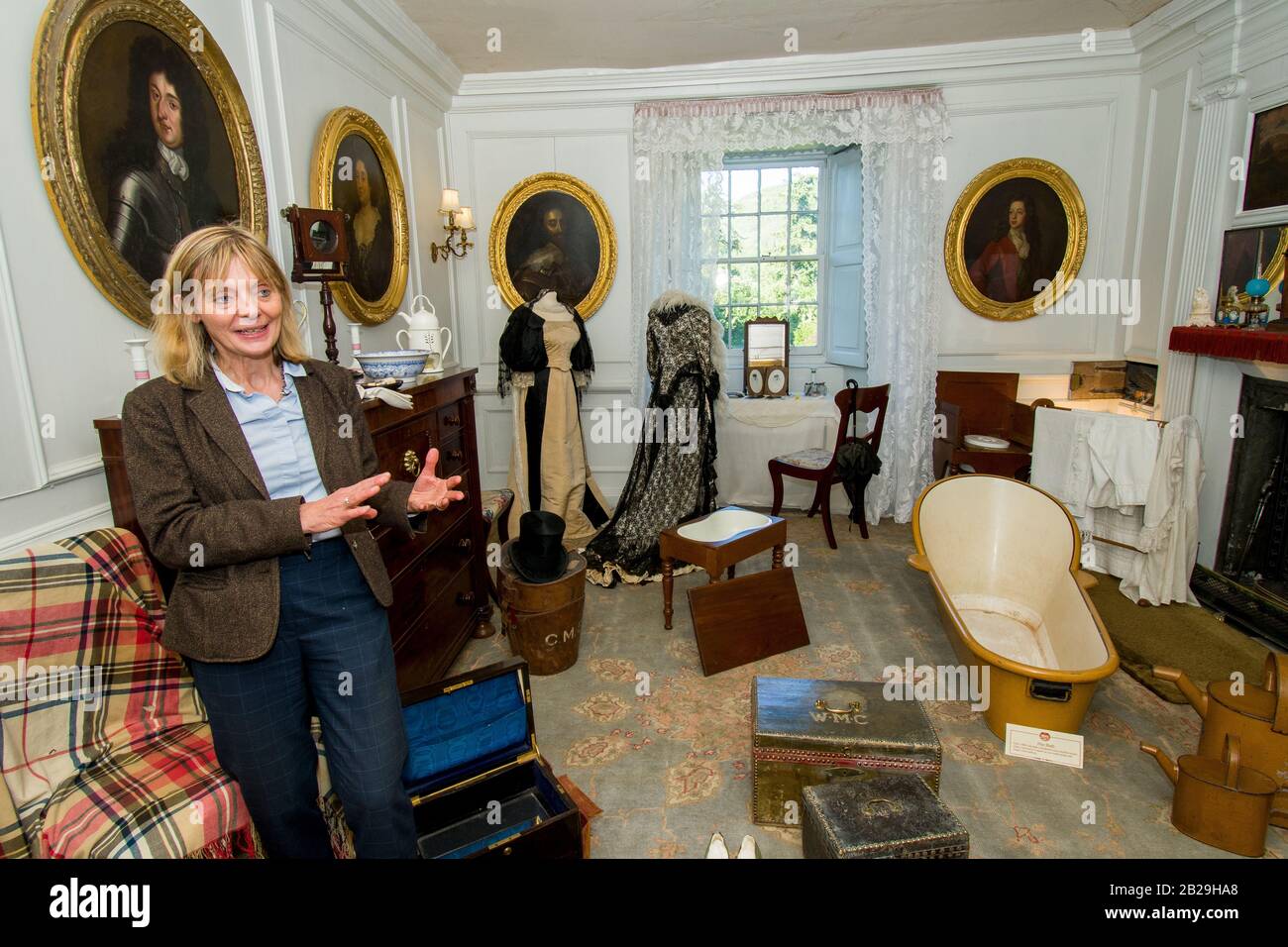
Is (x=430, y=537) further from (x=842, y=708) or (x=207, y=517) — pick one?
(x=842, y=708)

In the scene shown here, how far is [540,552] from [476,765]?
1.38 m

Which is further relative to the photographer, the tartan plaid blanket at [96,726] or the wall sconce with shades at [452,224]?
the wall sconce with shades at [452,224]

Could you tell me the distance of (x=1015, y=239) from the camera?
574 cm

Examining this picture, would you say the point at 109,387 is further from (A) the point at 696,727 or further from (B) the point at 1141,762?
(B) the point at 1141,762

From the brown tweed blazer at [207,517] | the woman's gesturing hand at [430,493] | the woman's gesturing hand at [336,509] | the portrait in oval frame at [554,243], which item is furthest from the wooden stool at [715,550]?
the portrait in oval frame at [554,243]

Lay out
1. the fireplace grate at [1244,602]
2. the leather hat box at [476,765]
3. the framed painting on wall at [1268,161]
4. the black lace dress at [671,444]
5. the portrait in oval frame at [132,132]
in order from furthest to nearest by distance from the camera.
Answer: the black lace dress at [671,444] < the framed painting on wall at [1268,161] < the fireplace grate at [1244,602] < the leather hat box at [476,765] < the portrait in oval frame at [132,132]

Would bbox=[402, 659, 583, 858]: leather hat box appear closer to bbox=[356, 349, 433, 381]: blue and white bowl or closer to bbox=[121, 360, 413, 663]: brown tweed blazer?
bbox=[121, 360, 413, 663]: brown tweed blazer

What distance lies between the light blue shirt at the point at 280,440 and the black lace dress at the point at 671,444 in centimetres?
325

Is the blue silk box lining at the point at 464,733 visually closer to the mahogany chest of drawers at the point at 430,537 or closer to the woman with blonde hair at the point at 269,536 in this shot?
the woman with blonde hair at the point at 269,536

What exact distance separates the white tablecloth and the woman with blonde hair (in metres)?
4.46

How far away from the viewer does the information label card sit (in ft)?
9.48

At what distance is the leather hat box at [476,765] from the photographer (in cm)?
230

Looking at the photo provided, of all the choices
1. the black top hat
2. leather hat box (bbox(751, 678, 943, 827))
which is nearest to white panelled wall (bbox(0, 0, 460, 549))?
the black top hat

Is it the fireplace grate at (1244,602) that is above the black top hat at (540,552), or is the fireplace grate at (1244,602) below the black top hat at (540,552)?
below
